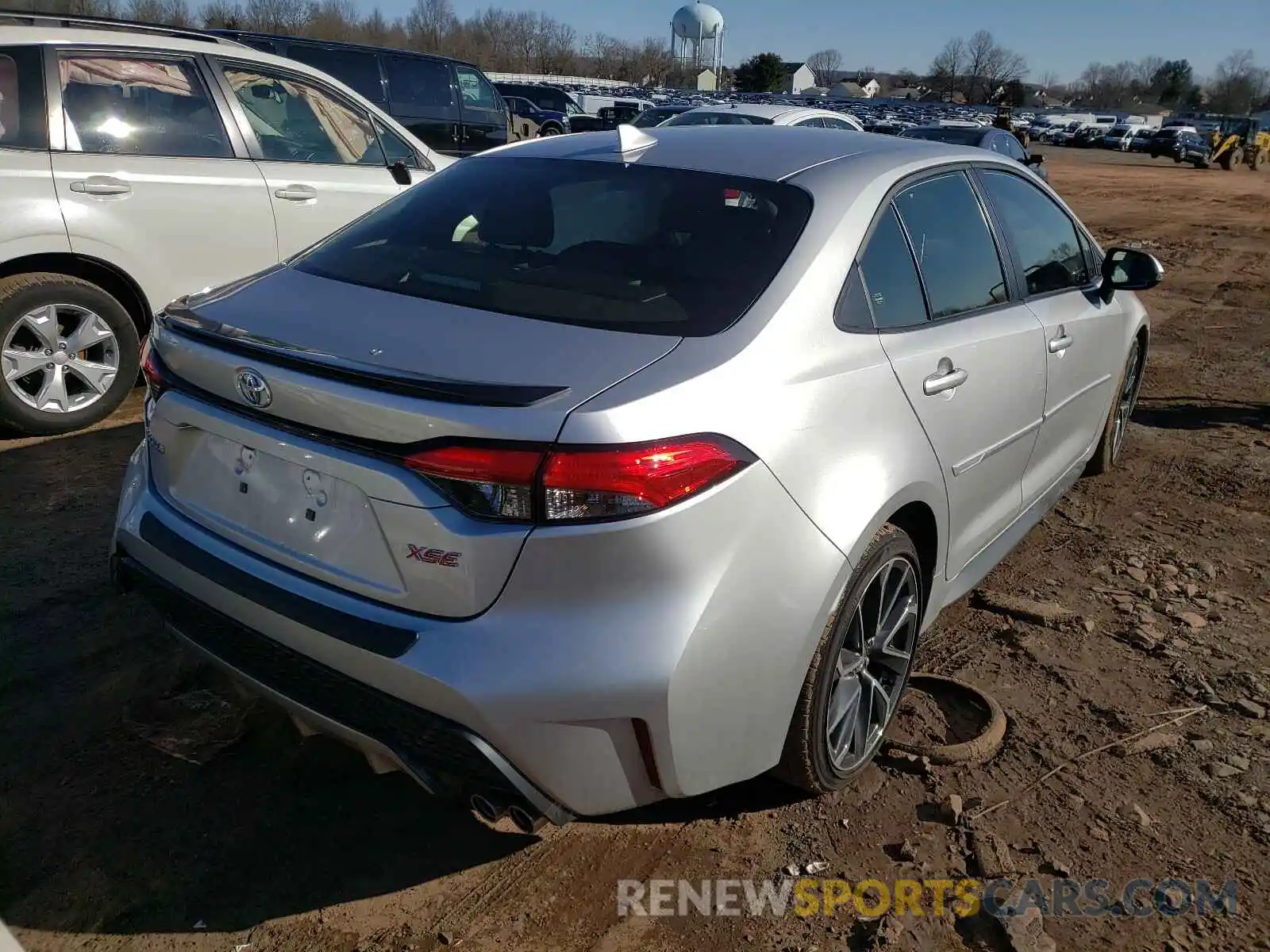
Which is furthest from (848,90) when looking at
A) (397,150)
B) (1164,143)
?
(397,150)

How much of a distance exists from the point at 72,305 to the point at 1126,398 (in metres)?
5.36

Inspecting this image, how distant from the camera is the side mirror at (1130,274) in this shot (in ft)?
14.0

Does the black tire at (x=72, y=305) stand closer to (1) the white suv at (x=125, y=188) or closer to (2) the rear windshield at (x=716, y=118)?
(1) the white suv at (x=125, y=188)

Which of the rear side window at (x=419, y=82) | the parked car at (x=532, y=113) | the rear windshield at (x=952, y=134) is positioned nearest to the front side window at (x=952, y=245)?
the rear side window at (x=419, y=82)

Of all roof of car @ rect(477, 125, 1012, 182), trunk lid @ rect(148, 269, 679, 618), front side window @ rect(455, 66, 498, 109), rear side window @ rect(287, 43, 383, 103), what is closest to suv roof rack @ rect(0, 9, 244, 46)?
roof of car @ rect(477, 125, 1012, 182)

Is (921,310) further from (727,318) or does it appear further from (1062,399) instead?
(1062,399)

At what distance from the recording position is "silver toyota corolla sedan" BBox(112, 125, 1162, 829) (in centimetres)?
203

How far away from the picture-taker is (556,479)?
198cm

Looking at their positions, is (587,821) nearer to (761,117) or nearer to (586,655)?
(586,655)

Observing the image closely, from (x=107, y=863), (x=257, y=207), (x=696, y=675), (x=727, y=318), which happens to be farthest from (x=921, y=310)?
(x=257, y=207)

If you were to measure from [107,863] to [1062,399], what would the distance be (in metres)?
3.42

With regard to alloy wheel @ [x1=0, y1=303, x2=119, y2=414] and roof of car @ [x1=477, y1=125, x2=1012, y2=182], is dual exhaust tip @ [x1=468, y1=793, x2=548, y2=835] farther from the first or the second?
alloy wheel @ [x1=0, y1=303, x2=119, y2=414]

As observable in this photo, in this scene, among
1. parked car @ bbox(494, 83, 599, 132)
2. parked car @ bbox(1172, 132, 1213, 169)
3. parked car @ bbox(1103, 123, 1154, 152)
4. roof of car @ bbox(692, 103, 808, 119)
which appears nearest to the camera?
roof of car @ bbox(692, 103, 808, 119)

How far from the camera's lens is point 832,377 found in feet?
8.07
